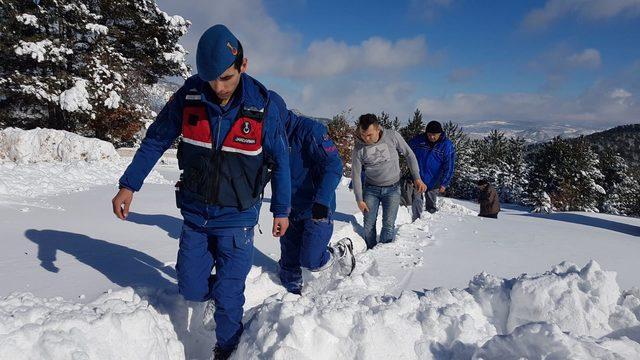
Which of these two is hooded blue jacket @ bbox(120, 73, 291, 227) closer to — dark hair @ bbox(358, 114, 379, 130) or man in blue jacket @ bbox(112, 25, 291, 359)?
man in blue jacket @ bbox(112, 25, 291, 359)

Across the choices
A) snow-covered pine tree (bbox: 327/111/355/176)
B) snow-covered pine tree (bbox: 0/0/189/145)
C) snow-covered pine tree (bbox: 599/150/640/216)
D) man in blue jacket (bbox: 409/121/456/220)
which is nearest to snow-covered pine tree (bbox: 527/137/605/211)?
snow-covered pine tree (bbox: 599/150/640/216)

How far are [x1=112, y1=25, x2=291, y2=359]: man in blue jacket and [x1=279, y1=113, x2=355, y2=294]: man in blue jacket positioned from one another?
2.56ft

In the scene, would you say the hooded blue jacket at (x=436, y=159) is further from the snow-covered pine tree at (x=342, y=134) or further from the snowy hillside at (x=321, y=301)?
the snow-covered pine tree at (x=342, y=134)

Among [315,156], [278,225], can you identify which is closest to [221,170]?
[278,225]

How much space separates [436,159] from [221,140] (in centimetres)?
489

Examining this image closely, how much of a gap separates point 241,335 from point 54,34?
56.3 feet

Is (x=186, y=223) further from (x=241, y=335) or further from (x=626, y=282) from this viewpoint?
(x=626, y=282)

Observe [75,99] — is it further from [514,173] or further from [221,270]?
[514,173]

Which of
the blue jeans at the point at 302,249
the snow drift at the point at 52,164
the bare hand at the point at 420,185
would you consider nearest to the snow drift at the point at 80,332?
the blue jeans at the point at 302,249

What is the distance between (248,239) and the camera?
2551 millimetres

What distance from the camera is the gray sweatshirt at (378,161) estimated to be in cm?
521

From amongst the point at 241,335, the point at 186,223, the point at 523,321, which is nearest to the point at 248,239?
the point at 186,223

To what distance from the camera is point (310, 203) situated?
3643 millimetres

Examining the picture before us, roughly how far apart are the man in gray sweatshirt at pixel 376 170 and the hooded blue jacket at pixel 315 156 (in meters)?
1.70
